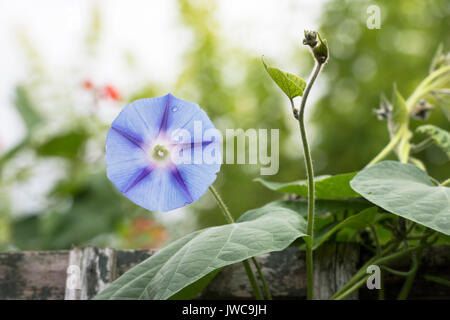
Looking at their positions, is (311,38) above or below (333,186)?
above

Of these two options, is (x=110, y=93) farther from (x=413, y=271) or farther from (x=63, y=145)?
(x=413, y=271)

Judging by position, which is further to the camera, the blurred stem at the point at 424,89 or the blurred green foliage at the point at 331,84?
the blurred green foliage at the point at 331,84

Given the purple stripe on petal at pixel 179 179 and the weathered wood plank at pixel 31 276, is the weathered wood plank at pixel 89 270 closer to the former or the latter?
the weathered wood plank at pixel 31 276

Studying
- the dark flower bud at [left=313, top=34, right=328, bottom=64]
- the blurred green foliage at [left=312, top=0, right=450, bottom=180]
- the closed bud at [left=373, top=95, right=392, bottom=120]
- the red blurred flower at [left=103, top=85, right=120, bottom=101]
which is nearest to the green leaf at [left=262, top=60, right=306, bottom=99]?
the dark flower bud at [left=313, top=34, right=328, bottom=64]

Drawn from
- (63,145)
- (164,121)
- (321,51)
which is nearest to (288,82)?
(321,51)

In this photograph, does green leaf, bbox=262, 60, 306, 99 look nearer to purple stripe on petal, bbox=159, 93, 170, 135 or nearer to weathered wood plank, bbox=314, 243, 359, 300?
purple stripe on petal, bbox=159, 93, 170, 135

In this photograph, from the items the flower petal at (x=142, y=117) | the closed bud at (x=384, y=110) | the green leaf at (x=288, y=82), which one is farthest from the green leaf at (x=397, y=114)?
the flower petal at (x=142, y=117)
